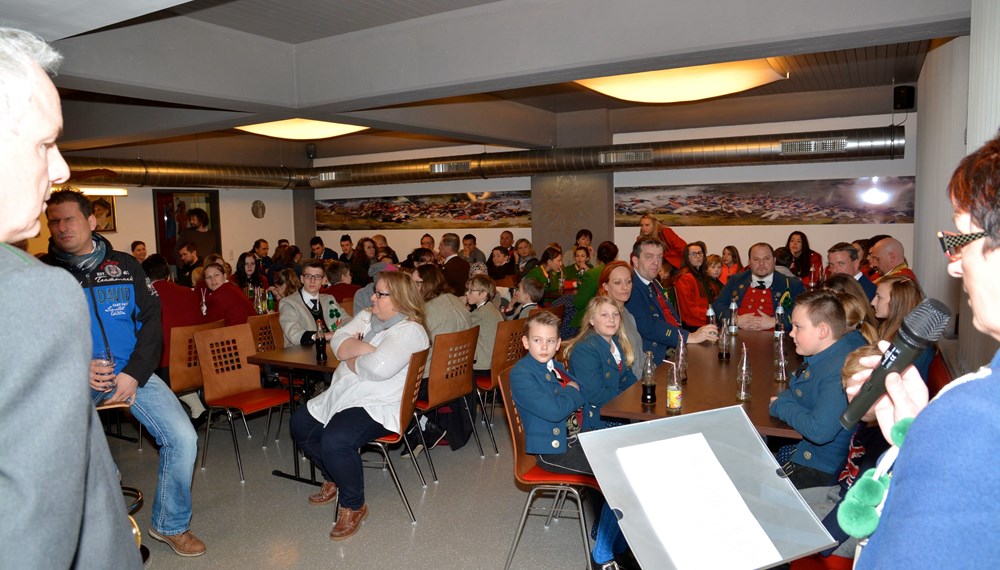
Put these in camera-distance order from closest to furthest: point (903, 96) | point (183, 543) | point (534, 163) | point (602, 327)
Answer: point (183, 543) → point (602, 327) → point (903, 96) → point (534, 163)

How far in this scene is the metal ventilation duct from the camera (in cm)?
905

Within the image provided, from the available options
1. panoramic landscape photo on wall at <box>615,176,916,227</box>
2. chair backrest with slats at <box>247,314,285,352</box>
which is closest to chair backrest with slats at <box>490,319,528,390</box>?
chair backrest with slats at <box>247,314,285,352</box>

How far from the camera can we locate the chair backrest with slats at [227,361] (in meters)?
4.50

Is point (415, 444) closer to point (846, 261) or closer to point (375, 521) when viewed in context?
point (375, 521)

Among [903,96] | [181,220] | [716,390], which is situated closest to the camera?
[716,390]

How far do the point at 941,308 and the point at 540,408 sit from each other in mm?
2101

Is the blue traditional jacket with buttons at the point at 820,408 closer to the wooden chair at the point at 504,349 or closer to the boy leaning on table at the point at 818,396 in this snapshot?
the boy leaning on table at the point at 818,396

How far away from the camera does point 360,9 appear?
5.00 m

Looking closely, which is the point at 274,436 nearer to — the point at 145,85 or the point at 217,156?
the point at 145,85

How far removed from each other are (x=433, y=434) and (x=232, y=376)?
1443 millimetres

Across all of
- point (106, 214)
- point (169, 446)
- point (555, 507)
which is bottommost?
point (555, 507)

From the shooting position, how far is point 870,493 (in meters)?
0.95

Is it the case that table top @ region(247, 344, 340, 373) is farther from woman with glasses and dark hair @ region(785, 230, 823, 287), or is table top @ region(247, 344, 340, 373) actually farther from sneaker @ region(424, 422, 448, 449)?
woman with glasses and dark hair @ region(785, 230, 823, 287)

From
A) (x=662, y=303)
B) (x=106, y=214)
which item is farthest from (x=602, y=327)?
(x=106, y=214)
